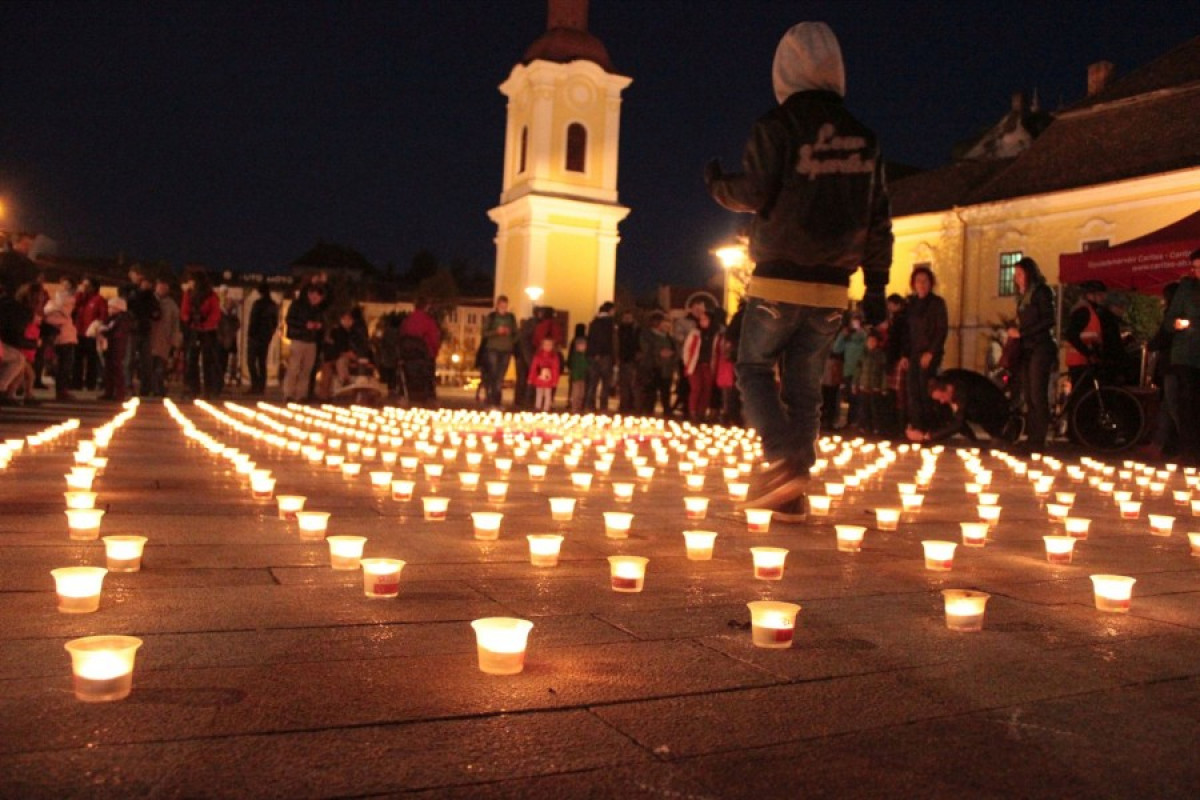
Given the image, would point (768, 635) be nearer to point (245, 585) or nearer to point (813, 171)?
point (245, 585)

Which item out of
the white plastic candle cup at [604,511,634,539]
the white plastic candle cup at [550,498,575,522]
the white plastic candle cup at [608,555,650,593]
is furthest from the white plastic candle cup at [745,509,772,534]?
the white plastic candle cup at [608,555,650,593]

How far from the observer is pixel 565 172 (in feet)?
145

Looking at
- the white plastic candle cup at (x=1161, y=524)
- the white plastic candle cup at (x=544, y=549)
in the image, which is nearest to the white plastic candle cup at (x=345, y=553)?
the white plastic candle cup at (x=544, y=549)

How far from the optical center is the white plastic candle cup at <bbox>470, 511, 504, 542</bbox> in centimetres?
433

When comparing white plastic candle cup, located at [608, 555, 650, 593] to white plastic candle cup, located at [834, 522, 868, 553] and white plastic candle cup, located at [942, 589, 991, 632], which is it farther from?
white plastic candle cup, located at [834, 522, 868, 553]

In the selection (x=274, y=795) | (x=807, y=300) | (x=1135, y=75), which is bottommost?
(x=274, y=795)

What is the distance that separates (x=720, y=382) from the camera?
15.8 m

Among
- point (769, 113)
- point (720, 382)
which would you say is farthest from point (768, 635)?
point (720, 382)

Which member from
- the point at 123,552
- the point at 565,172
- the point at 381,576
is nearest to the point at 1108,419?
the point at 381,576

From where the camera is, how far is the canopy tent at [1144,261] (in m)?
12.4

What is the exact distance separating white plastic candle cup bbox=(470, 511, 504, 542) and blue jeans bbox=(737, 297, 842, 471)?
1.48 metres

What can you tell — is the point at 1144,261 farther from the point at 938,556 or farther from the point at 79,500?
the point at 79,500

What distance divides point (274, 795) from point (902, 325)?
11.3 m

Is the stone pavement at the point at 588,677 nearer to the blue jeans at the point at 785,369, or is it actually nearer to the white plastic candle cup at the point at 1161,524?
the white plastic candle cup at the point at 1161,524
